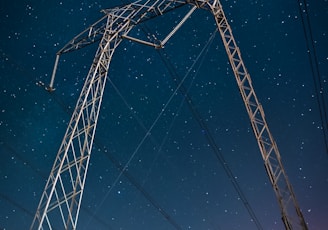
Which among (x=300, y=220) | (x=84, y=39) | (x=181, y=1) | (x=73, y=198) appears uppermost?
(x=181, y=1)

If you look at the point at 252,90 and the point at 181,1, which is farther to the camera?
the point at 252,90

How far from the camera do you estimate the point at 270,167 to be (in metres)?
9.39

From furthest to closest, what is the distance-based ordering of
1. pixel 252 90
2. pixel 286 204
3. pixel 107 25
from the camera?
pixel 252 90 < pixel 107 25 < pixel 286 204

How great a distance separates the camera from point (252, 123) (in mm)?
9867

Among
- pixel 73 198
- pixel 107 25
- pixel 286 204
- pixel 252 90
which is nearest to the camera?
pixel 73 198

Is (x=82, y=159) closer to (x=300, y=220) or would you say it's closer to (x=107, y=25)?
(x=107, y=25)

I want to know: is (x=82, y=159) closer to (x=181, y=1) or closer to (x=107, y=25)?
(x=107, y=25)

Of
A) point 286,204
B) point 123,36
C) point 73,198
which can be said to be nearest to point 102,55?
point 123,36

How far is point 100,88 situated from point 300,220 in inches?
265

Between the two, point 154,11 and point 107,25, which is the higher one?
point 154,11

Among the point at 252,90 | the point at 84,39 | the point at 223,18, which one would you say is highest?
the point at 223,18

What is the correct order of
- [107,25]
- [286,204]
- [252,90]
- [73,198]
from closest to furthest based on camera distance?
[73,198], [286,204], [107,25], [252,90]

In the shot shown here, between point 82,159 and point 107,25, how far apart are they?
419cm

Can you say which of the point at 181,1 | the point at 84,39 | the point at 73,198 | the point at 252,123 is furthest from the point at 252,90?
A: the point at 73,198
